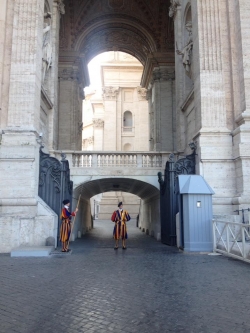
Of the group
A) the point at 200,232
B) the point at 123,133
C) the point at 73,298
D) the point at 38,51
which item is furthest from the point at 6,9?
the point at 123,133

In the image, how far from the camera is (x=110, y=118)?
42.9 metres

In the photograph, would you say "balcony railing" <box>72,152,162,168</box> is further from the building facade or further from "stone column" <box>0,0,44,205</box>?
"stone column" <box>0,0,44,205</box>

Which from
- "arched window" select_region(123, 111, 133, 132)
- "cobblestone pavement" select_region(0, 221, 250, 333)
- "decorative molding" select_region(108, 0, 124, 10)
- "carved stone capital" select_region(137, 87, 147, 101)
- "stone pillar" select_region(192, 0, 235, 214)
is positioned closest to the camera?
"cobblestone pavement" select_region(0, 221, 250, 333)

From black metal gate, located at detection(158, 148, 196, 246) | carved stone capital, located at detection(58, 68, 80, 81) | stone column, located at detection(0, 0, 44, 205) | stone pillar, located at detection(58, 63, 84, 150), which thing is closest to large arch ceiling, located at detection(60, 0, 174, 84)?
carved stone capital, located at detection(58, 68, 80, 81)

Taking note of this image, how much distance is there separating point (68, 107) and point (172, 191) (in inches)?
516

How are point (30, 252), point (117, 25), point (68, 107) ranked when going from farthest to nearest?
point (117, 25), point (68, 107), point (30, 252)

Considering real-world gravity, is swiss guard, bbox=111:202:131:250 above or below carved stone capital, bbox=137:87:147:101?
below

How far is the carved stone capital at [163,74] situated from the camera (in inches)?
1014

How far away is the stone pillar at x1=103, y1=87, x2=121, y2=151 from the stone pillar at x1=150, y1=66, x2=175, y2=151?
53.6 ft

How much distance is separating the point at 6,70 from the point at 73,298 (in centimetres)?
1030

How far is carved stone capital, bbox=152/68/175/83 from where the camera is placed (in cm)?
2575

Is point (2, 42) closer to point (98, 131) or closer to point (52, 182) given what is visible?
point (52, 182)

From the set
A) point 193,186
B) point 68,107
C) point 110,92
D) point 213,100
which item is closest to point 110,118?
point 110,92

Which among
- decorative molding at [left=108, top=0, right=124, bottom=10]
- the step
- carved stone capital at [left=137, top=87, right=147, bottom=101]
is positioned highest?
decorative molding at [left=108, top=0, right=124, bottom=10]
